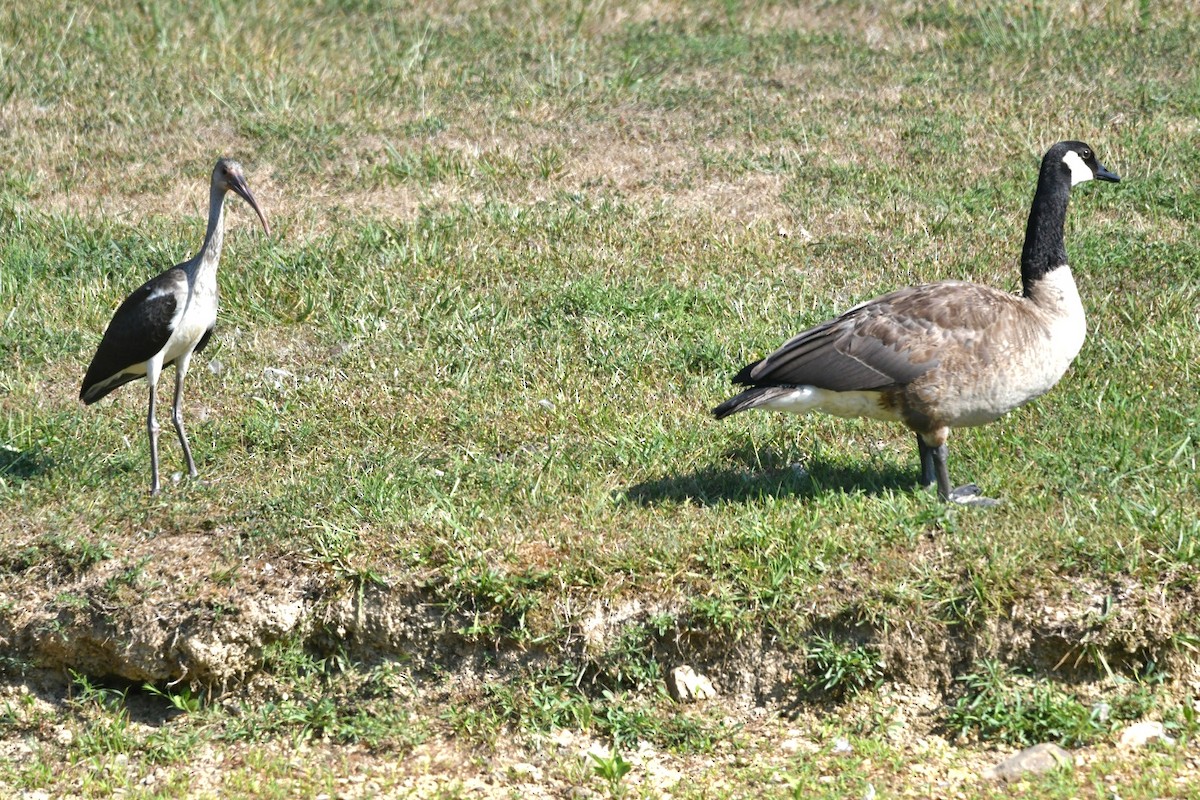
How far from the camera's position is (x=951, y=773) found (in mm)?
5352

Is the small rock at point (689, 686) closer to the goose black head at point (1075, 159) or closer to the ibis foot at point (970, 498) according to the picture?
the ibis foot at point (970, 498)

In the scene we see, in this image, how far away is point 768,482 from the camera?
6.61m

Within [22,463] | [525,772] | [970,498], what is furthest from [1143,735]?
[22,463]

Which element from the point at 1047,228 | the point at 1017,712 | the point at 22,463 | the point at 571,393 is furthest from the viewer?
the point at 571,393

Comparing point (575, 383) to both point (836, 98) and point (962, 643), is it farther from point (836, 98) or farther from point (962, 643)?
point (836, 98)

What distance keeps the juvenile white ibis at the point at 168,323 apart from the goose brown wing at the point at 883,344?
2.62 meters

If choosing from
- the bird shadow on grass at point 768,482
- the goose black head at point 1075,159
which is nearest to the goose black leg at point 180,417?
the bird shadow on grass at point 768,482

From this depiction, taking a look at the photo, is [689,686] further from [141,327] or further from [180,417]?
[141,327]

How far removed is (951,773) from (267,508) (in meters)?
3.27

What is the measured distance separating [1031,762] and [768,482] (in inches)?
73.0

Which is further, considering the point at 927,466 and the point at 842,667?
the point at 927,466

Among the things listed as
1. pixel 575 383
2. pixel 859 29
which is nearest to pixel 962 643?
pixel 575 383

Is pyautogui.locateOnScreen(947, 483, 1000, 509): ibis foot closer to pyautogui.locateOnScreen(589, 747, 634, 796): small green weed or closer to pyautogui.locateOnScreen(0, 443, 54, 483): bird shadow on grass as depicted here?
pyautogui.locateOnScreen(589, 747, 634, 796): small green weed

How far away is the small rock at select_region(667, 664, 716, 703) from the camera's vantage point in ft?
19.1
